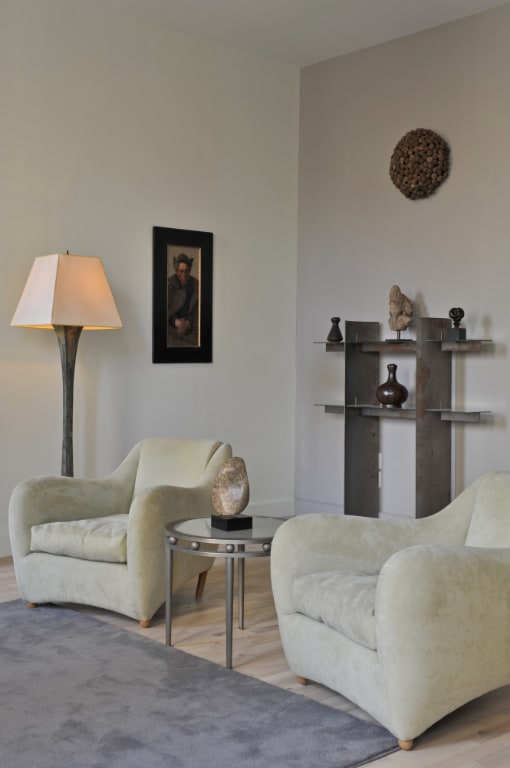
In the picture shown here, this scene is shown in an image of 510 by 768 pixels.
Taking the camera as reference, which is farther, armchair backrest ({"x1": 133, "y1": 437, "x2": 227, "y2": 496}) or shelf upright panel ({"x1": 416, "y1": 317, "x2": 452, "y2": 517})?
shelf upright panel ({"x1": 416, "y1": 317, "x2": 452, "y2": 517})

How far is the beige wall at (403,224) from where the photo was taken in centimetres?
546

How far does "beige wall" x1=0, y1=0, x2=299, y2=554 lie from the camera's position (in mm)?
5375

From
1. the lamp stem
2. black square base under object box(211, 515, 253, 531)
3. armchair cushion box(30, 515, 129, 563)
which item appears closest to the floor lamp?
the lamp stem

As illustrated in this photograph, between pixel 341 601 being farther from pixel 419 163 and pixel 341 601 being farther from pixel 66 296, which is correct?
pixel 419 163

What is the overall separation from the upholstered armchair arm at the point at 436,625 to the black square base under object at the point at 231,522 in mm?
981

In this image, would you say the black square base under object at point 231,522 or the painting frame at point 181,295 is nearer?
the black square base under object at point 231,522

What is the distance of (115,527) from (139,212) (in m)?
2.47

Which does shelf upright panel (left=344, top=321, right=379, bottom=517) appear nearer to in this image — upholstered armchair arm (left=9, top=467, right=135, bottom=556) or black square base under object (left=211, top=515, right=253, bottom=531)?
upholstered armchair arm (left=9, top=467, right=135, bottom=556)

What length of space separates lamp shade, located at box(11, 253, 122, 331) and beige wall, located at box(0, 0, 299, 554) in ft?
1.35

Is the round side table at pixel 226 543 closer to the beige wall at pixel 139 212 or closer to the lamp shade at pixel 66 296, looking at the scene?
the lamp shade at pixel 66 296

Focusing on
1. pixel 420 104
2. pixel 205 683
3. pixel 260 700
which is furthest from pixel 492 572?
pixel 420 104

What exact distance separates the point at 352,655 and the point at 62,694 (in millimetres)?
972

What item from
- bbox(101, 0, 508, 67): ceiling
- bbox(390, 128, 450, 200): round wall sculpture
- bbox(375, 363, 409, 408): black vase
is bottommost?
bbox(375, 363, 409, 408): black vase

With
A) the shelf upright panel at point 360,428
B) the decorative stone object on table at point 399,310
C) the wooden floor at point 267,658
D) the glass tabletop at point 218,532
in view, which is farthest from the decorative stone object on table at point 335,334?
the glass tabletop at point 218,532
